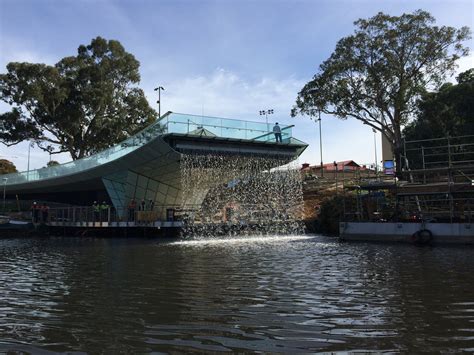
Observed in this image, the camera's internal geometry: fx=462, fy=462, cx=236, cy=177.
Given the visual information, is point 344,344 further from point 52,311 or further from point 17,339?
point 52,311

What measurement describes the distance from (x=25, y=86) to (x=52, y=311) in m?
44.4

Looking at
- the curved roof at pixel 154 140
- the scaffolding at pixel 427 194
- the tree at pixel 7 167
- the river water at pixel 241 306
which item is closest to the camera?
the river water at pixel 241 306

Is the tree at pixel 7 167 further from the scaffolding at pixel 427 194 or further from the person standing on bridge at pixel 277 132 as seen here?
the scaffolding at pixel 427 194

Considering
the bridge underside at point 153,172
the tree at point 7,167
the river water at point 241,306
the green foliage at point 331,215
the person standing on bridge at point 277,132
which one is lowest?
the river water at point 241,306

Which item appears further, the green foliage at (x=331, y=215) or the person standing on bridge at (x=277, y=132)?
the person standing on bridge at (x=277, y=132)

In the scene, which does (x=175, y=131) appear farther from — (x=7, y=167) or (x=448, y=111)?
(x=7, y=167)

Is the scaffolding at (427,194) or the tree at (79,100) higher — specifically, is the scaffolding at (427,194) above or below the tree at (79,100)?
below

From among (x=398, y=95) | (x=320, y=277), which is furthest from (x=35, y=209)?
(x=320, y=277)

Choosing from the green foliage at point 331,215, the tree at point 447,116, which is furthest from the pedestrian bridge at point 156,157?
the tree at point 447,116

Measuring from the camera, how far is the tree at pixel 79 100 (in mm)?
47781

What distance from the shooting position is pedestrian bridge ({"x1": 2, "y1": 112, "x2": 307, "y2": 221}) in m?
33.1

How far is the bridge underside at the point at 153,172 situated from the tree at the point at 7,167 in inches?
1202

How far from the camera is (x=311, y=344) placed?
241 inches

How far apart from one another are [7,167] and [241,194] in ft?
188
